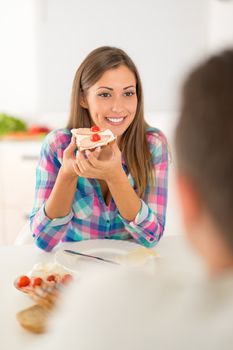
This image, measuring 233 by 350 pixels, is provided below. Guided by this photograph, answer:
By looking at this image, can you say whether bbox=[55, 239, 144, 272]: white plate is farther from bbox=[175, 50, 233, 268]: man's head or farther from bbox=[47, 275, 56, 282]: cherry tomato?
bbox=[175, 50, 233, 268]: man's head

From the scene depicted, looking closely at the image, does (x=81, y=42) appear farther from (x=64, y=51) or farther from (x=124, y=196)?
(x=124, y=196)

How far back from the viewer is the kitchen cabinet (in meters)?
3.49

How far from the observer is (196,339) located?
53 cm

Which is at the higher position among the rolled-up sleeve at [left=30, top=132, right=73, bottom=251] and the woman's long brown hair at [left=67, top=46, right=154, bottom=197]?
the woman's long brown hair at [left=67, top=46, right=154, bottom=197]

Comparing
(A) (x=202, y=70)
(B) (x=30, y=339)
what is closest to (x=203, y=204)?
(A) (x=202, y=70)

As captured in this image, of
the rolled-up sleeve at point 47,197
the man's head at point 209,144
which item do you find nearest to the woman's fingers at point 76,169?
the rolled-up sleeve at point 47,197

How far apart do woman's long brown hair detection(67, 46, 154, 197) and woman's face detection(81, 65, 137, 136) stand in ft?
0.07

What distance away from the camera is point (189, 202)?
0.56m

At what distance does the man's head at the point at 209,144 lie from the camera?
1.71 feet

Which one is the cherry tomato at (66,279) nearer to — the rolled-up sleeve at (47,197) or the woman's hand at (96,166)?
the rolled-up sleeve at (47,197)

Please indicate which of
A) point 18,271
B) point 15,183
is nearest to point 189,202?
point 18,271

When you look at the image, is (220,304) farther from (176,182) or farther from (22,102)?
(22,102)

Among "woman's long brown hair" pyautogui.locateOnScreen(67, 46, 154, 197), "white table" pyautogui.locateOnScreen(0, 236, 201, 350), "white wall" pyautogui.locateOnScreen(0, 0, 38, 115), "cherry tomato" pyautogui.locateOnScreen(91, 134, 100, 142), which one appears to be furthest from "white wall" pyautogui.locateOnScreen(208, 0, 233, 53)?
"white table" pyautogui.locateOnScreen(0, 236, 201, 350)

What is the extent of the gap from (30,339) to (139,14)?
311 cm
